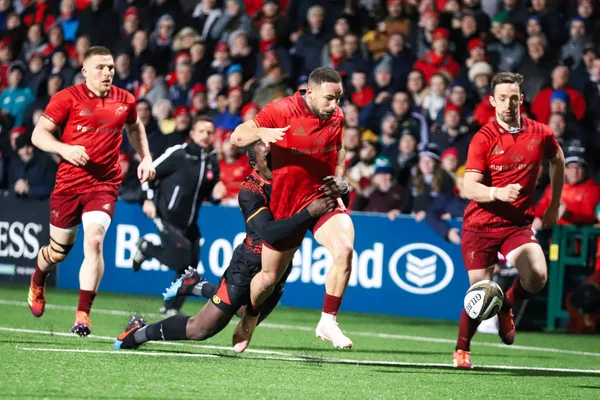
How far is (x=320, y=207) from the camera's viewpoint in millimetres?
8773

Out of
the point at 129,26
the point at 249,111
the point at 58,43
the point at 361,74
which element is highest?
the point at 129,26

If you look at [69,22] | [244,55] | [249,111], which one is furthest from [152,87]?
[69,22]

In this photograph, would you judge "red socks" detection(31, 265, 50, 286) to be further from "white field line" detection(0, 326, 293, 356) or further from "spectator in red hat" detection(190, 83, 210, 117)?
"spectator in red hat" detection(190, 83, 210, 117)

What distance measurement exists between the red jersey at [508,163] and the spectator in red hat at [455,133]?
584 cm

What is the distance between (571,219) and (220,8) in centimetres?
875

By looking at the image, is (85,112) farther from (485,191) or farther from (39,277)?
(485,191)

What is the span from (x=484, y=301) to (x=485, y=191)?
2.91 feet

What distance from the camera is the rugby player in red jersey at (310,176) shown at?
877 cm

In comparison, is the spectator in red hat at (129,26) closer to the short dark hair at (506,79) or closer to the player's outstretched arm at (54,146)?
the player's outstretched arm at (54,146)

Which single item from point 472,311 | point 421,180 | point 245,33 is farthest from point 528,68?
point 472,311

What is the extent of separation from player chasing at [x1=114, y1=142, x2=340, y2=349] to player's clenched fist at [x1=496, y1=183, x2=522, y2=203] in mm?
1380

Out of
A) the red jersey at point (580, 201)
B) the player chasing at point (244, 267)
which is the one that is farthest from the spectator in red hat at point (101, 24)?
the player chasing at point (244, 267)

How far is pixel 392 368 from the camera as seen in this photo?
31.7 ft

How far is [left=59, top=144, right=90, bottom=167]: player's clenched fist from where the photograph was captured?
1005 centimetres
